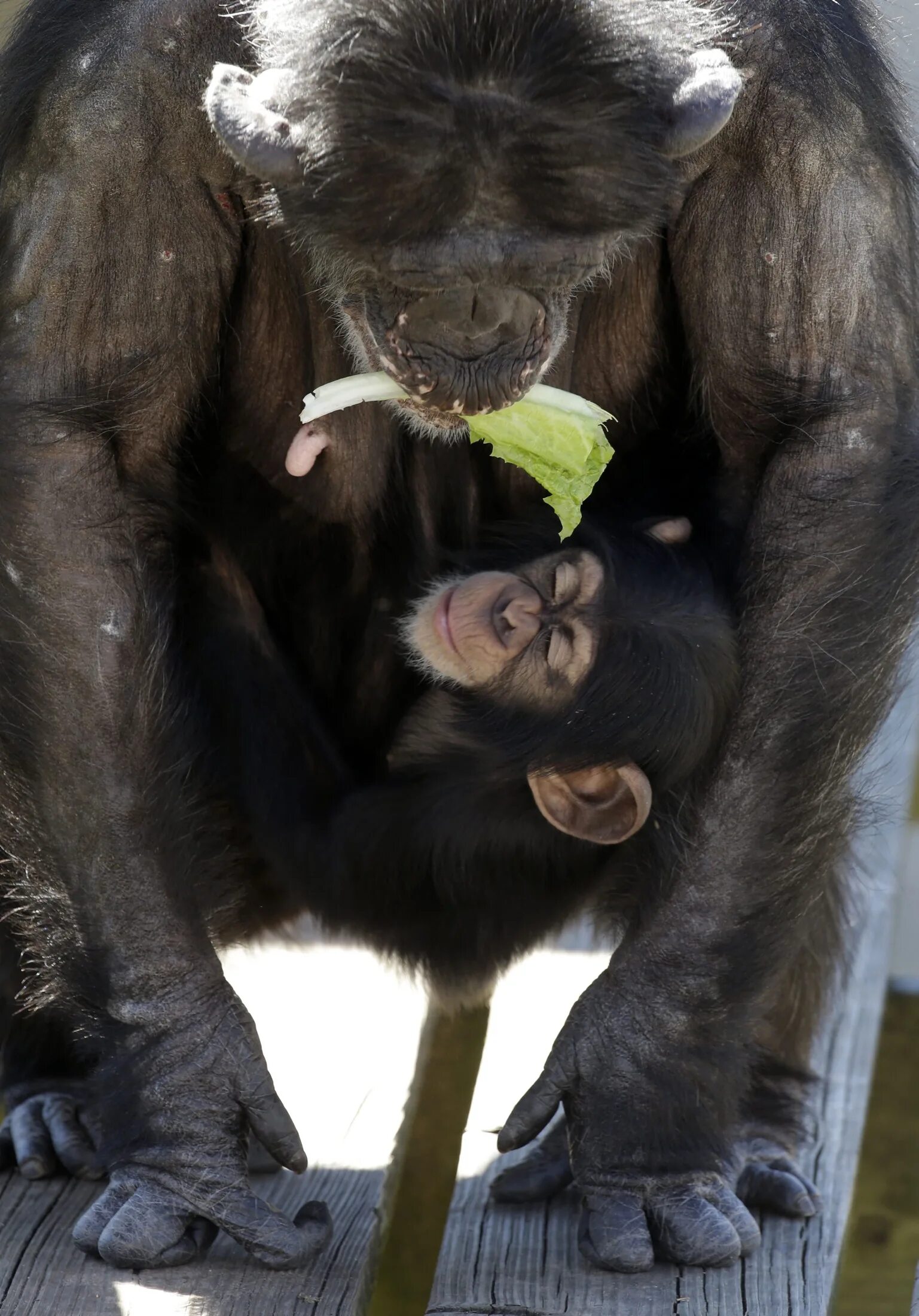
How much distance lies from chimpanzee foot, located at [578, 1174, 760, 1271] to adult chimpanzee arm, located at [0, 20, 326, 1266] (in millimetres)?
534

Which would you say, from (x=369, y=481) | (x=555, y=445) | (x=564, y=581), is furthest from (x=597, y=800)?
(x=369, y=481)

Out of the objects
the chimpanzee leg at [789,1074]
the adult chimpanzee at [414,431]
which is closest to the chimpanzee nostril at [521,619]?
the adult chimpanzee at [414,431]

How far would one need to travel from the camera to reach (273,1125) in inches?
153

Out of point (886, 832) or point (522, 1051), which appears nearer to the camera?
point (522, 1051)

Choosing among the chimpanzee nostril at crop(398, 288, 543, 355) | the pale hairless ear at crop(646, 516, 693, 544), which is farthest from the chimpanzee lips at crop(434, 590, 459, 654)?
the chimpanzee nostril at crop(398, 288, 543, 355)

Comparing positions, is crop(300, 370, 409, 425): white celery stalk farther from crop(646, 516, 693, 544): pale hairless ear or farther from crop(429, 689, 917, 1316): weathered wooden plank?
crop(429, 689, 917, 1316): weathered wooden plank

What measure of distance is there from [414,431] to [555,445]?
365mm

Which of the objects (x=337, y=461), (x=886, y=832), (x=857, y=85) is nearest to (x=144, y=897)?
(x=337, y=461)

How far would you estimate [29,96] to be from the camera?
12.4 feet

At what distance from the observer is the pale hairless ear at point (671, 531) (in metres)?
4.33

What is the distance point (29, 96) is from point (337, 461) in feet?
3.34

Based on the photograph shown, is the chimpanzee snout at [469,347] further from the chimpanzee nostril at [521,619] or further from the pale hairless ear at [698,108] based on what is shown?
the chimpanzee nostril at [521,619]

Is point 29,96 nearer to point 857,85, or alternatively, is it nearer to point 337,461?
point 337,461

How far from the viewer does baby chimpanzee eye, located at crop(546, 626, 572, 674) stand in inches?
169
